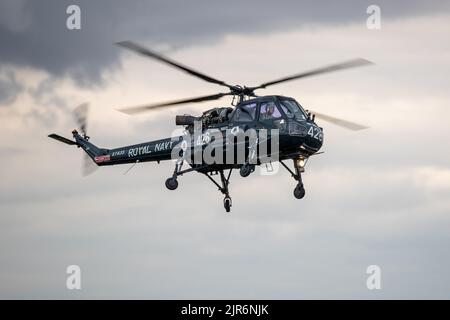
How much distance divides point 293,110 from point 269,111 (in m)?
1.30

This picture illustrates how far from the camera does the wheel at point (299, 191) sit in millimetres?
53844

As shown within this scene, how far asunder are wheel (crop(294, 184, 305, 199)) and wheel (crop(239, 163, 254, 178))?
8.70 feet

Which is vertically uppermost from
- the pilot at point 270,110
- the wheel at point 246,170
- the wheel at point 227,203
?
the pilot at point 270,110

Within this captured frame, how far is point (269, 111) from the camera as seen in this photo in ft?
177

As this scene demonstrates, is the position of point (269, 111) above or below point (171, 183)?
above

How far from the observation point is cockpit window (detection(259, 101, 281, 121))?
5347cm

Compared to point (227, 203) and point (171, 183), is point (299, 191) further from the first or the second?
point (171, 183)

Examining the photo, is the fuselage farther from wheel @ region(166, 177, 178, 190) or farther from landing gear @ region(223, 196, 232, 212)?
landing gear @ region(223, 196, 232, 212)

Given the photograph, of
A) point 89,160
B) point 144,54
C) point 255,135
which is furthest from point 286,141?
point 89,160

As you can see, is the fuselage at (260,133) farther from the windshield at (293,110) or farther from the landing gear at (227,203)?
the landing gear at (227,203)

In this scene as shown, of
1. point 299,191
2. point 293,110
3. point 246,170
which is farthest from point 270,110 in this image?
point 299,191

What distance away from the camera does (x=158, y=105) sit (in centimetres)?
5459

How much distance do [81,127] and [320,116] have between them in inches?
715
